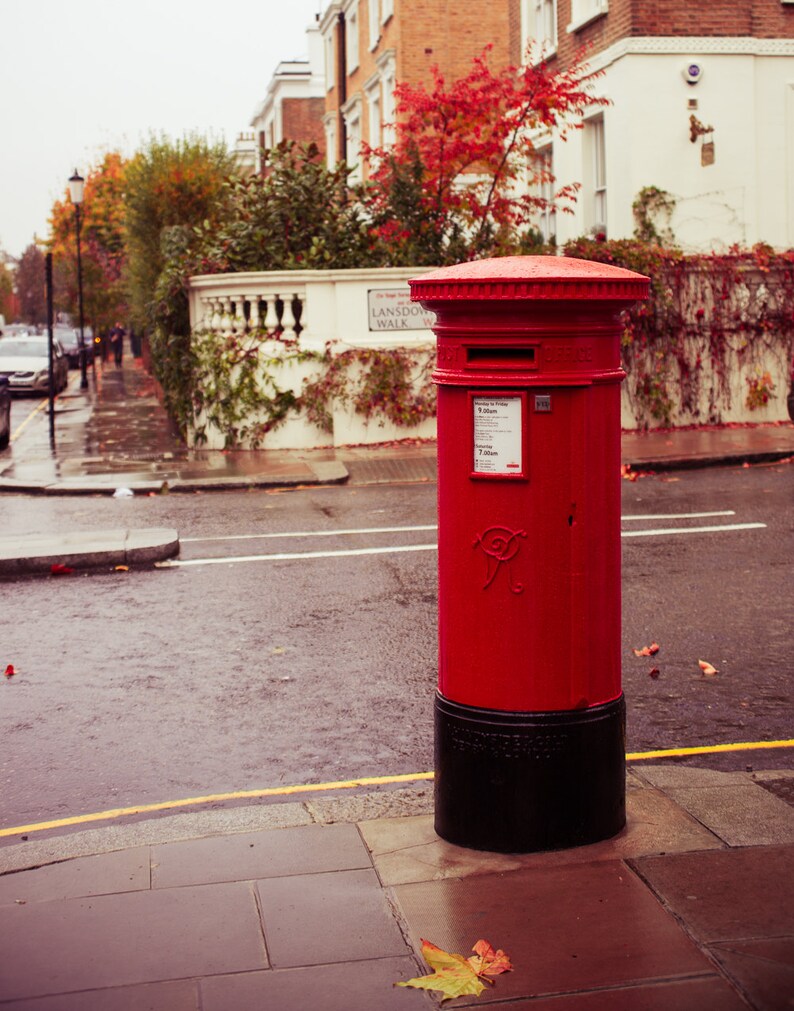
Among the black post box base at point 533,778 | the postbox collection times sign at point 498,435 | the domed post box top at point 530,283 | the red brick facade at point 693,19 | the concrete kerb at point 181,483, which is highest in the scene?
the red brick facade at point 693,19

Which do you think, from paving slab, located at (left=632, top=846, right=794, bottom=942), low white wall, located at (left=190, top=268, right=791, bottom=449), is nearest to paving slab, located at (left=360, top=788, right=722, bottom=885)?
paving slab, located at (left=632, top=846, right=794, bottom=942)

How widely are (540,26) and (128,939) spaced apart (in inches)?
901

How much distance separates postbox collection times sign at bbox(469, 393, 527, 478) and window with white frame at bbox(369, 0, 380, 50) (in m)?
31.5

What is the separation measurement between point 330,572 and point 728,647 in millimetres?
3160

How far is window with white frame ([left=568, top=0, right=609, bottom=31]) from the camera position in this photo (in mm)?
20438

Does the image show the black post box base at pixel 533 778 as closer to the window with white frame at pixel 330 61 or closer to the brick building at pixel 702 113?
the brick building at pixel 702 113

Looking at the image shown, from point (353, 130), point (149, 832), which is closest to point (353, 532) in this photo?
point (149, 832)

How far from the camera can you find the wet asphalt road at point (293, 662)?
18.1ft

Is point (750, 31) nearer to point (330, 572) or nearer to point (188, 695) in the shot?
point (330, 572)

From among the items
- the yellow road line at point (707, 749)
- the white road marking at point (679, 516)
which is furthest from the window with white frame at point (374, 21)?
the yellow road line at point (707, 749)

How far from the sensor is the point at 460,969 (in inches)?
133

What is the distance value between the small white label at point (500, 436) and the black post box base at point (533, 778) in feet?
2.58

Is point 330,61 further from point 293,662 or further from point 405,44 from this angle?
point 293,662

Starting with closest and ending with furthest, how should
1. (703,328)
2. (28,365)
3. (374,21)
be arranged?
(703,328), (374,21), (28,365)
